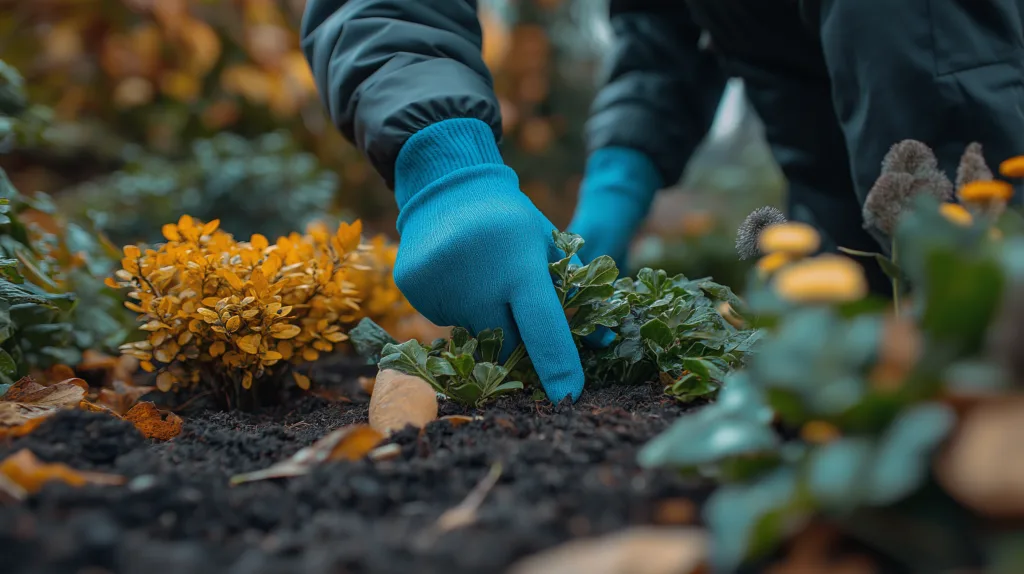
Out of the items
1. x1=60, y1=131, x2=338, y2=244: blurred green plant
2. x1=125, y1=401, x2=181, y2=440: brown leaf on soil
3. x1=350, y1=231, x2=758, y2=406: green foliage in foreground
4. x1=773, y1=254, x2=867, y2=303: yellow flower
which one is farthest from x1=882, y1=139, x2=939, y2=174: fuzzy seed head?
x1=60, y1=131, x2=338, y2=244: blurred green plant

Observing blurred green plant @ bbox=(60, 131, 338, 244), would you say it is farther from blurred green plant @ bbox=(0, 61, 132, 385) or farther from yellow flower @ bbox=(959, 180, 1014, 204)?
yellow flower @ bbox=(959, 180, 1014, 204)

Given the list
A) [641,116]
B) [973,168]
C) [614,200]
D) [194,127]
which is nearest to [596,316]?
[973,168]

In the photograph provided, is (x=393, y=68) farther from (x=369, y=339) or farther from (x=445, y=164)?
(x=369, y=339)

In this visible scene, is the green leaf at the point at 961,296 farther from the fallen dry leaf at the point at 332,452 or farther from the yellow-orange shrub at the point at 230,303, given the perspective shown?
the yellow-orange shrub at the point at 230,303

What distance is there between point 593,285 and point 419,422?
477 millimetres

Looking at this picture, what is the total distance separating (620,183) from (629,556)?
226 cm

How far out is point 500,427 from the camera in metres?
1.20

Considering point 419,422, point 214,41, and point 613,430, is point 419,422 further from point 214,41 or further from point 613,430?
Answer: point 214,41

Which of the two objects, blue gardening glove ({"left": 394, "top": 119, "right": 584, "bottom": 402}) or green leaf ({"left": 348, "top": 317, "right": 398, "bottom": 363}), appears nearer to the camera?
blue gardening glove ({"left": 394, "top": 119, "right": 584, "bottom": 402})

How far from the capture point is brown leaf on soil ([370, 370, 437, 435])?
127cm

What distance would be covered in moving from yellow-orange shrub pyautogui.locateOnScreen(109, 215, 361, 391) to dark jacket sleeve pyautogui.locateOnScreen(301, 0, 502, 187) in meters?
0.27

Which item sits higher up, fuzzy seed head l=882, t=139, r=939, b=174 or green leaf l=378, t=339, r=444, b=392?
fuzzy seed head l=882, t=139, r=939, b=174

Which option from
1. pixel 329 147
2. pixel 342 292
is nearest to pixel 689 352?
pixel 342 292

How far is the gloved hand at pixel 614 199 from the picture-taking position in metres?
2.72
